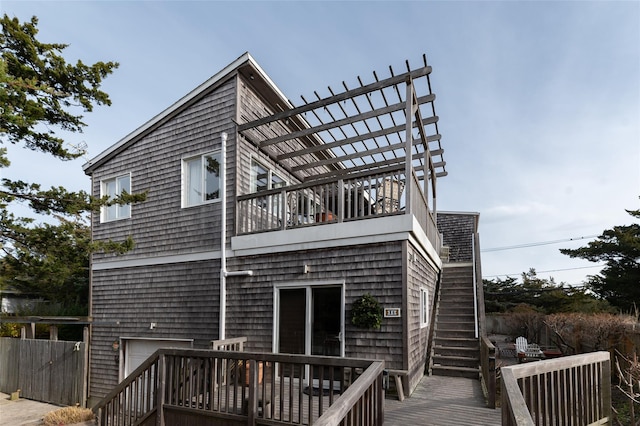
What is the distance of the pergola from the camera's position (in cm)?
651

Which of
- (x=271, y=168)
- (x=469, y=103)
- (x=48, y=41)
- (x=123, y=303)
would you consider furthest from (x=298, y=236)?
(x=469, y=103)

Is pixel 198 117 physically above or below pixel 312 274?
above

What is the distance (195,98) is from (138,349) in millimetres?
5963

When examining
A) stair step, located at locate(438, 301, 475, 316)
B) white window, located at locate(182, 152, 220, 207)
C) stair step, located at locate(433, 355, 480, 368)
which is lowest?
stair step, located at locate(433, 355, 480, 368)

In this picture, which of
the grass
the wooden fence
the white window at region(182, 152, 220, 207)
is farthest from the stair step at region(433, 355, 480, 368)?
the wooden fence

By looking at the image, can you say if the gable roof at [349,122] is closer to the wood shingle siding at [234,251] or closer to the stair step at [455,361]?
the wood shingle siding at [234,251]

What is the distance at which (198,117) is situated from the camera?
29.3ft

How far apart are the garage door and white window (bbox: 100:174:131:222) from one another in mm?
3079

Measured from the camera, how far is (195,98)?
29.3ft

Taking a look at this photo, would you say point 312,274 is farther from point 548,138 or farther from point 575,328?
point 548,138

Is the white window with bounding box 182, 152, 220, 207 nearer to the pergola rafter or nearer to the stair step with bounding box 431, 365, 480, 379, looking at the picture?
the pergola rafter

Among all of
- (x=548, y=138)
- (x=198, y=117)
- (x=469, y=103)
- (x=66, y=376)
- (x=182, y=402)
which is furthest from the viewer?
(x=548, y=138)

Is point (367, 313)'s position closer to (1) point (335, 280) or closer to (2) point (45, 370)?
(1) point (335, 280)

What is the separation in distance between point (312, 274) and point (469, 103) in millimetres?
10070
